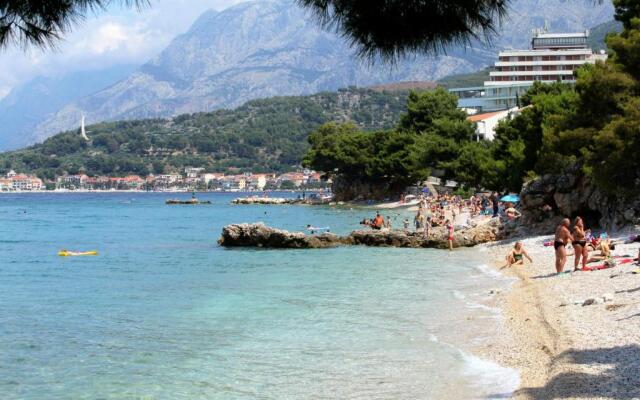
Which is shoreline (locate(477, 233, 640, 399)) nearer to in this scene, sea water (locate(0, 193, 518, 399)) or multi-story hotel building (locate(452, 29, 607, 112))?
sea water (locate(0, 193, 518, 399))

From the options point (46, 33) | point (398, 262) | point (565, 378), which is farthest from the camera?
point (398, 262)

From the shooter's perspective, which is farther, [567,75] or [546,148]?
[567,75]

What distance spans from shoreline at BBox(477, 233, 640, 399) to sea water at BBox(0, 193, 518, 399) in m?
0.49

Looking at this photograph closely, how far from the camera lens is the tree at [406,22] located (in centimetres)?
623

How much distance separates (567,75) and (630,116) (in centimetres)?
9375

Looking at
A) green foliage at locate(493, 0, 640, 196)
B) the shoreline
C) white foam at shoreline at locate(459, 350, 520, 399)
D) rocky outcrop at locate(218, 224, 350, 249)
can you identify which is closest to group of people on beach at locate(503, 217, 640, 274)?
the shoreline

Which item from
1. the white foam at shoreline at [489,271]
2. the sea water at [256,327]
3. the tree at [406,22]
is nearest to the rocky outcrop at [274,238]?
the sea water at [256,327]

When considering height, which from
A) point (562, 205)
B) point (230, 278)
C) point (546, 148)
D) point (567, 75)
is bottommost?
point (230, 278)

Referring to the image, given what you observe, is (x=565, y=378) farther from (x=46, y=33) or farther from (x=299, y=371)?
(x=46, y=33)

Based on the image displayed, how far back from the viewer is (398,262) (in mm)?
30781

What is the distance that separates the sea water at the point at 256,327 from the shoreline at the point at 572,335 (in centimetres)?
49

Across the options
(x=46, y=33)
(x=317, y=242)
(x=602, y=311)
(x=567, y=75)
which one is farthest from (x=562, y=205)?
(x=567, y=75)

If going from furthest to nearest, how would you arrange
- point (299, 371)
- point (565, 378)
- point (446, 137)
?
point (446, 137) → point (299, 371) → point (565, 378)

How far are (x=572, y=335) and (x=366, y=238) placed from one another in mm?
24009
